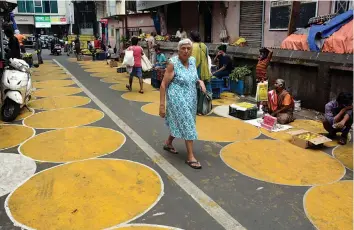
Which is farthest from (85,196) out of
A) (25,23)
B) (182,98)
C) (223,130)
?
(25,23)

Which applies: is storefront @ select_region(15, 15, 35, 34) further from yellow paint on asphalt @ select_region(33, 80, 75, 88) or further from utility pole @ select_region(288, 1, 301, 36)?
utility pole @ select_region(288, 1, 301, 36)

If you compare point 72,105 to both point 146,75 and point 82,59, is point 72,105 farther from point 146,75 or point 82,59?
point 82,59

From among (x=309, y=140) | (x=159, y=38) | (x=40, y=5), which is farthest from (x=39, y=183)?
(x=40, y=5)

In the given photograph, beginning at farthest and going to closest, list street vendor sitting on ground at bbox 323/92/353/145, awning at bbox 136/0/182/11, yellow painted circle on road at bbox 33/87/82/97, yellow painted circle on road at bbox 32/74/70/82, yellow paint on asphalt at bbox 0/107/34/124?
awning at bbox 136/0/182/11, yellow painted circle on road at bbox 32/74/70/82, yellow painted circle on road at bbox 33/87/82/97, yellow paint on asphalt at bbox 0/107/34/124, street vendor sitting on ground at bbox 323/92/353/145

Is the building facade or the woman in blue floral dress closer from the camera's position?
the woman in blue floral dress

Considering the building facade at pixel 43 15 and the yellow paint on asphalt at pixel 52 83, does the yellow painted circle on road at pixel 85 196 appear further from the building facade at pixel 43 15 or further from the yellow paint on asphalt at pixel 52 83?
the building facade at pixel 43 15

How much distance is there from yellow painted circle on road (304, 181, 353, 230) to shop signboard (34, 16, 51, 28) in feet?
163

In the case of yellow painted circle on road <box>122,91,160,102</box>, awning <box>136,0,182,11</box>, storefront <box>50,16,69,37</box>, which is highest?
storefront <box>50,16,69,37</box>

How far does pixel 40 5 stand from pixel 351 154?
163 feet

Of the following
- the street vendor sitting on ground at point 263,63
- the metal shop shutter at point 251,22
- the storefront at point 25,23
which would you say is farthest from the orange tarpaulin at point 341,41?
the storefront at point 25,23

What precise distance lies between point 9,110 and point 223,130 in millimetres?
4519

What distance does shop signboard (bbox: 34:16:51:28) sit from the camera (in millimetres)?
45969

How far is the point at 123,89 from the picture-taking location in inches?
406

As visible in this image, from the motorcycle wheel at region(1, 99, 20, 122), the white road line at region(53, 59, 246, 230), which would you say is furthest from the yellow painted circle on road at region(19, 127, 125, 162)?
the motorcycle wheel at region(1, 99, 20, 122)
